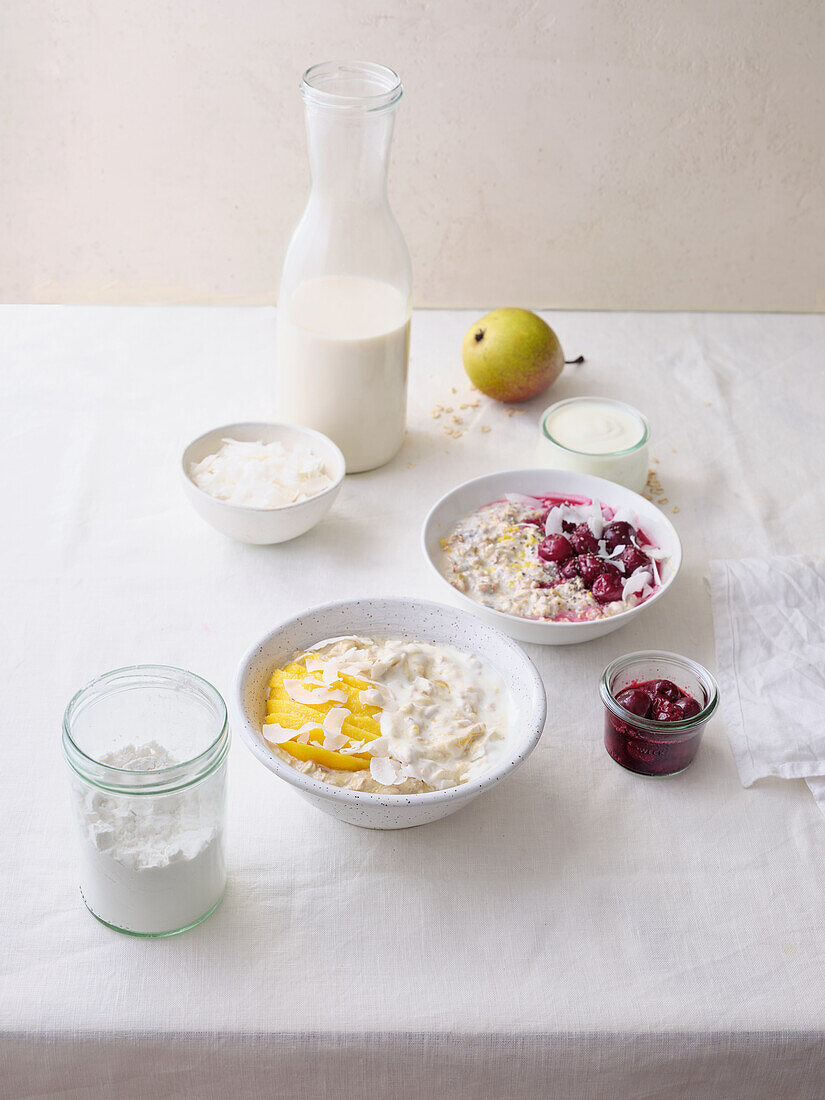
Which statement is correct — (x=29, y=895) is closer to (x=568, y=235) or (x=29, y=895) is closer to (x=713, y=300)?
(x=568, y=235)

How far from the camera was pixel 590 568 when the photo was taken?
111cm

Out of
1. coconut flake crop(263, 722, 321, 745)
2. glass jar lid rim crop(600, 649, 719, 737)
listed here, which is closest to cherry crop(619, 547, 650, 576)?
glass jar lid rim crop(600, 649, 719, 737)

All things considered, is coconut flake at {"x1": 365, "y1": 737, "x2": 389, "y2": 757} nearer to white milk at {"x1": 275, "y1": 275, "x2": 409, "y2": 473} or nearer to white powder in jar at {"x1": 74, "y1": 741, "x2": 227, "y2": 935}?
white powder in jar at {"x1": 74, "y1": 741, "x2": 227, "y2": 935}

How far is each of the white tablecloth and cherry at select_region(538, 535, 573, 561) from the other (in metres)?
0.10

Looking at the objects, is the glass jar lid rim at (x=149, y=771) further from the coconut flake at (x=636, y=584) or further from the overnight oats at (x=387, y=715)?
the coconut flake at (x=636, y=584)

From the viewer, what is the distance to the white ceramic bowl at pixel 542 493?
1.04 meters

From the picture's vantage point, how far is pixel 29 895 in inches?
31.9

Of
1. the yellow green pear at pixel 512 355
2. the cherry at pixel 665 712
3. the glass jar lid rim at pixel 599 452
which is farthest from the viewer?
the yellow green pear at pixel 512 355

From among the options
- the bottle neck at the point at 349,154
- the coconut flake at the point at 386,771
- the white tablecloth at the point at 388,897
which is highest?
the bottle neck at the point at 349,154

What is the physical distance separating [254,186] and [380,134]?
119cm

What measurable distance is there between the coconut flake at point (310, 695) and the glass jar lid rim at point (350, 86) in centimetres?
63

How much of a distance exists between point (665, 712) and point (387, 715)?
0.25 meters

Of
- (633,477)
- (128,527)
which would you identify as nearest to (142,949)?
(128,527)

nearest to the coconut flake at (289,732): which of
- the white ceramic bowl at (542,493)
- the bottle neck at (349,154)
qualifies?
the white ceramic bowl at (542,493)
